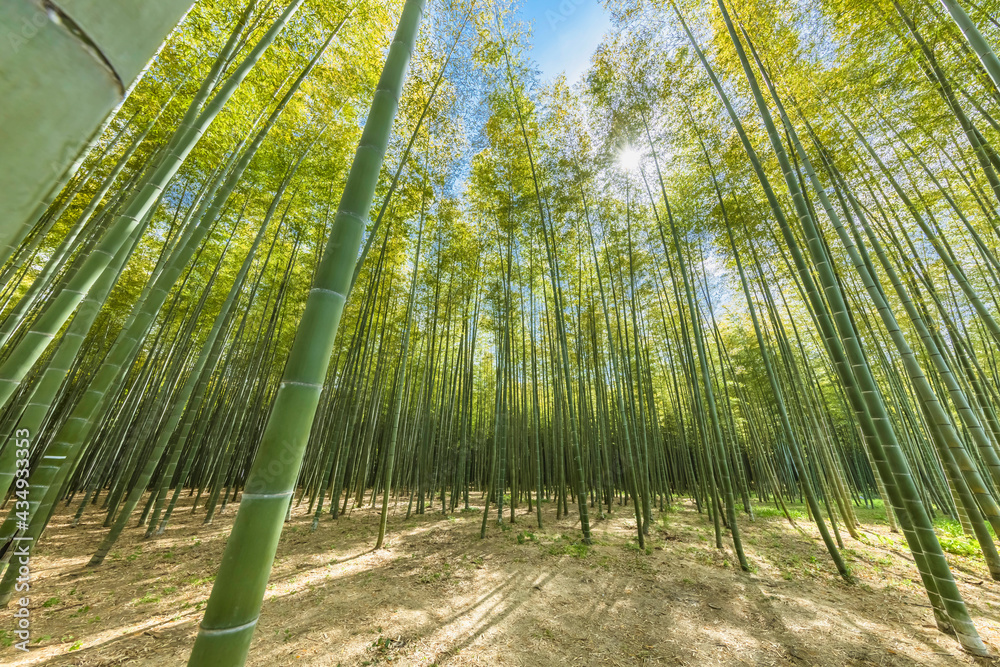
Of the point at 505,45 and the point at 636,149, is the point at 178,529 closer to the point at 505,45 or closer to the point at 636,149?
the point at 505,45

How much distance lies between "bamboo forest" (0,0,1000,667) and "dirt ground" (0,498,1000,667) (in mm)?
32

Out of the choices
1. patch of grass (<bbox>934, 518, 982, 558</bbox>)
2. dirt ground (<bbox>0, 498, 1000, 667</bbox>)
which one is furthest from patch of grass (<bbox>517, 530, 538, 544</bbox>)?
patch of grass (<bbox>934, 518, 982, 558</bbox>)

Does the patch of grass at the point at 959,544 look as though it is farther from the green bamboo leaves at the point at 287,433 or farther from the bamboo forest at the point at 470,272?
the green bamboo leaves at the point at 287,433

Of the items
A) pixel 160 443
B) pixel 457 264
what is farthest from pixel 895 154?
pixel 160 443

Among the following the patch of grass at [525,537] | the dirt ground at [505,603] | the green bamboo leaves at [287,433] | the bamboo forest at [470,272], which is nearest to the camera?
the green bamboo leaves at [287,433]

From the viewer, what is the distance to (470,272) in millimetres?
6809

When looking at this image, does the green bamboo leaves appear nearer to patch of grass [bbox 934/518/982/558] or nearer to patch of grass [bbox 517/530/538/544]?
patch of grass [bbox 517/530/538/544]

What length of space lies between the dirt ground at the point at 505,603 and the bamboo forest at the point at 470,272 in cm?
3

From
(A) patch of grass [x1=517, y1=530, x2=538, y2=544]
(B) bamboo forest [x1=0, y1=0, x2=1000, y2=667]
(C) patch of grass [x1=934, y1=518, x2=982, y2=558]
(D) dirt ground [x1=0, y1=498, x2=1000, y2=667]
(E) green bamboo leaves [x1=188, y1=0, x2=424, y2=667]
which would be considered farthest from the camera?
(A) patch of grass [x1=517, y1=530, x2=538, y2=544]

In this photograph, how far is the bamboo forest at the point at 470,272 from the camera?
39.4 inches

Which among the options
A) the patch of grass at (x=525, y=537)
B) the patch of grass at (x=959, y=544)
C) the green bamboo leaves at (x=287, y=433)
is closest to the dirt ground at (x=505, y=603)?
the patch of grass at (x=525, y=537)

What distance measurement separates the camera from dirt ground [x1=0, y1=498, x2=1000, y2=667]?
2240mm

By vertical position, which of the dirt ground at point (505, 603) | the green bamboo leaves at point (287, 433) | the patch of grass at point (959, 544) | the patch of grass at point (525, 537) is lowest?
the dirt ground at point (505, 603)

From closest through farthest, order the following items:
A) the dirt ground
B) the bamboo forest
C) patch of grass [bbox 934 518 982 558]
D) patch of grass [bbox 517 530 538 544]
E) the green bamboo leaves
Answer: the green bamboo leaves, the bamboo forest, the dirt ground, patch of grass [bbox 934 518 982 558], patch of grass [bbox 517 530 538 544]
